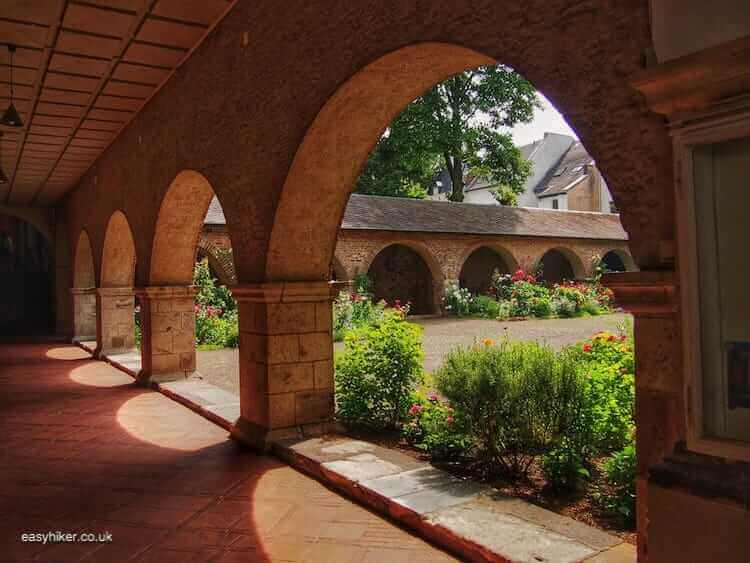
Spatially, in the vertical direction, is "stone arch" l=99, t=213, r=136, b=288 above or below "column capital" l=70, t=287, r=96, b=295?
above

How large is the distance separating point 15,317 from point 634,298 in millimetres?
19387

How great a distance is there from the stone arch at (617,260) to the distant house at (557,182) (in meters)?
5.34

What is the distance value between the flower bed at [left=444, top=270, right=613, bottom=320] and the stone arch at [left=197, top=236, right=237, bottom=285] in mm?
6599

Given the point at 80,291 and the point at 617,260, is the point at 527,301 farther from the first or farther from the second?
the point at 80,291

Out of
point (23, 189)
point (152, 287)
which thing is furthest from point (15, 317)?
point (152, 287)

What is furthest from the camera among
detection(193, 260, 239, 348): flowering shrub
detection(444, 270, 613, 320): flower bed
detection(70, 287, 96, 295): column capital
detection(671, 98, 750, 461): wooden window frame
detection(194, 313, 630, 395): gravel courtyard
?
detection(444, 270, 613, 320): flower bed

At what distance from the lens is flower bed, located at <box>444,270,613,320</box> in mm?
15430

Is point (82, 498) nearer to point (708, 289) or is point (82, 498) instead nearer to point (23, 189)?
point (708, 289)

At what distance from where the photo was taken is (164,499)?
11.0 ft

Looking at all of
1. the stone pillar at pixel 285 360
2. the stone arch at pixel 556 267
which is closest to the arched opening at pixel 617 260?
the stone arch at pixel 556 267

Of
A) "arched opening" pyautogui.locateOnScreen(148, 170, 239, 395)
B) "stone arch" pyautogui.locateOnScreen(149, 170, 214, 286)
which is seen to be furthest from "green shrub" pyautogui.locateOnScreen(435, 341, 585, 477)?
"stone arch" pyautogui.locateOnScreen(149, 170, 214, 286)

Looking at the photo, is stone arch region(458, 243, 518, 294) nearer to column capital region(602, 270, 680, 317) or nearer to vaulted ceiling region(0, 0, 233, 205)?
vaulted ceiling region(0, 0, 233, 205)

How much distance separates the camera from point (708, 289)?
1450 millimetres

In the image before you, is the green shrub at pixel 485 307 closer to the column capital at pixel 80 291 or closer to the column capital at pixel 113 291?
the column capital at pixel 113 291
